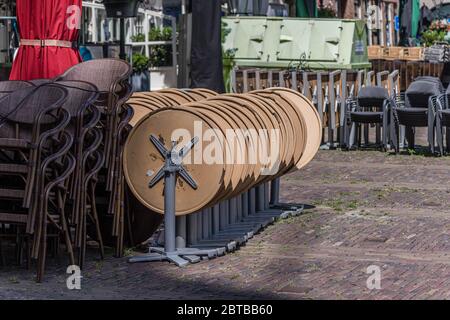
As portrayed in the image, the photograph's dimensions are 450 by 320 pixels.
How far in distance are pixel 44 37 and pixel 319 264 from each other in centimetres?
359

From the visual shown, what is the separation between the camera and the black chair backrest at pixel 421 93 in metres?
16.8

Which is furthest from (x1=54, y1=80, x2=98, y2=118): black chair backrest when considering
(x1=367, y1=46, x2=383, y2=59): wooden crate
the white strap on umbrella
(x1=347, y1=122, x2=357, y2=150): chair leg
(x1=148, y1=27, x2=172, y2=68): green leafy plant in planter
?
(x1=367, y1=46, x2=383, y2=59): wooden crate

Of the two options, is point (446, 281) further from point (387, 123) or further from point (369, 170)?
point (387, 123)

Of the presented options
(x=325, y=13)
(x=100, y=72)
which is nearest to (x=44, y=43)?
(x=100, y=72)

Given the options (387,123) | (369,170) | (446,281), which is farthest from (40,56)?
(387,123)

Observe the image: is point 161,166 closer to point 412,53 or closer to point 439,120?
point 439,120

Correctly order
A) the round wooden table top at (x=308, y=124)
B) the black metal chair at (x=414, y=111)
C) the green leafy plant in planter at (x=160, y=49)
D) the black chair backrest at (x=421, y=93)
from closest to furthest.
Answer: the round wooden table top at (x=308, y=124) → the black metal chair at (x=414, y=111) → the black chair backrest at (x=421, y=93) → the green leafy plant in planter at (x=160, y=49)

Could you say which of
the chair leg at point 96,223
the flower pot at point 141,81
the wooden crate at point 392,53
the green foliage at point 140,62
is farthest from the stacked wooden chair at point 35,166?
the wooden crate at point 392,53

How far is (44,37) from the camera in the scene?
35.3 ft

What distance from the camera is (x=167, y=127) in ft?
28.6

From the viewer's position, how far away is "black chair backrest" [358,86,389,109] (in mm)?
17141

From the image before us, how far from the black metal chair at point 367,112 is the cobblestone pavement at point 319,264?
4327 mm

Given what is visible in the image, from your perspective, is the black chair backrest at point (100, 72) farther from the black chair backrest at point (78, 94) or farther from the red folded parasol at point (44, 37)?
the red folded parasol at point (44, 37)

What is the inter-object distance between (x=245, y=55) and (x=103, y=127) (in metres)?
12.1
